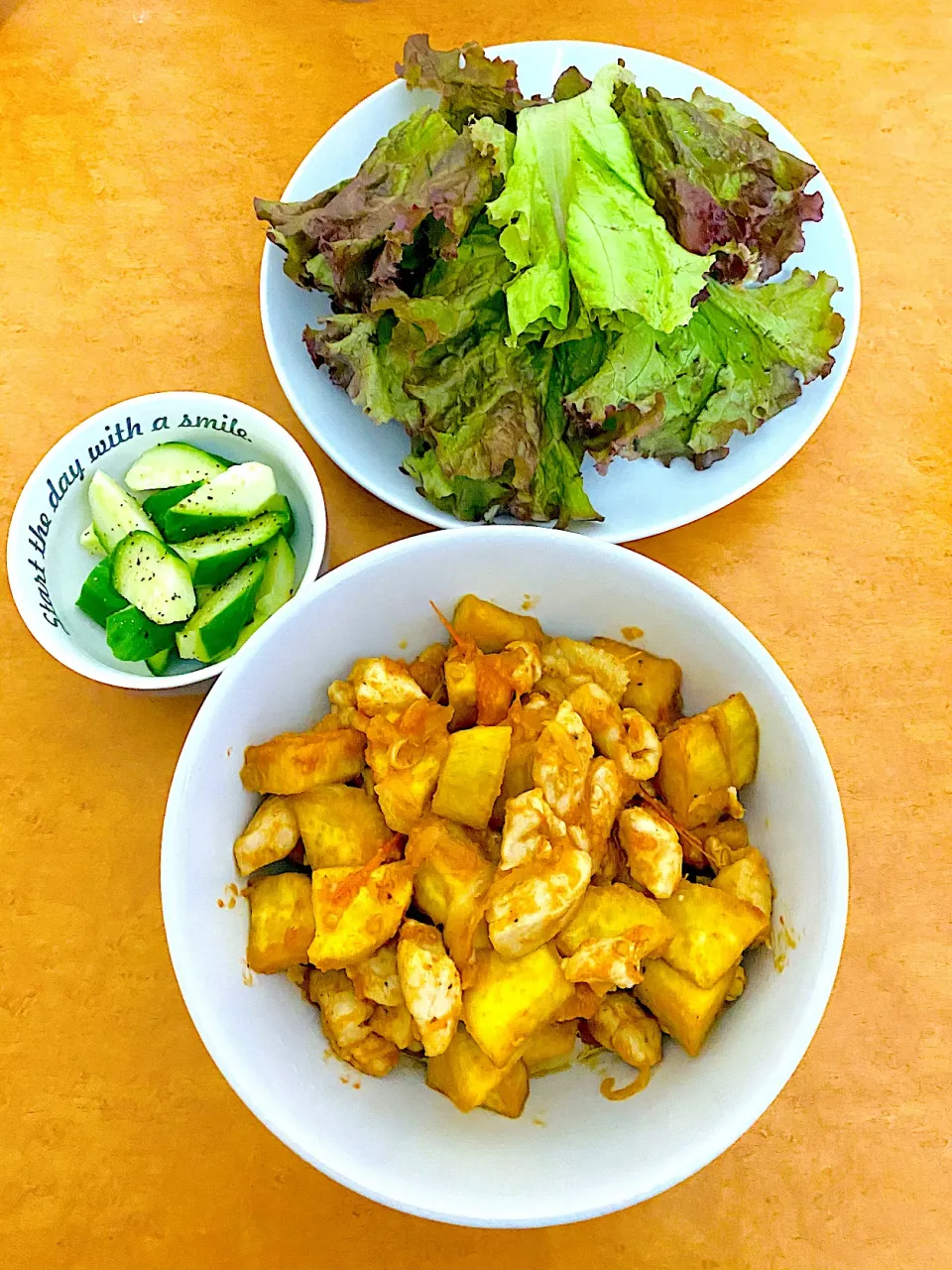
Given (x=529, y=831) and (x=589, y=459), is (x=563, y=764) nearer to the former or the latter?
(x=529, y=831)

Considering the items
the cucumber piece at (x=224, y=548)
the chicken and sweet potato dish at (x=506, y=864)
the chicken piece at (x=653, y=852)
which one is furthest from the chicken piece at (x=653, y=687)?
the cucumber piece at (x=224, y=548)

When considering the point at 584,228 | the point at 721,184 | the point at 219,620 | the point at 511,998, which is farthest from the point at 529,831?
the point at 721,184

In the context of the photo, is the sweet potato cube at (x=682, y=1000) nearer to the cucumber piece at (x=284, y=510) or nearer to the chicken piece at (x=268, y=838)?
the chicken piece at (x=268, y=838)

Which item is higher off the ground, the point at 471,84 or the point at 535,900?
the point at 471,84

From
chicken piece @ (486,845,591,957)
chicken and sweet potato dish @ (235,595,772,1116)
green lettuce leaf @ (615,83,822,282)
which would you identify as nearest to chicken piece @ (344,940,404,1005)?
chicken and sweet potato dish @ (235,595,772,1116)

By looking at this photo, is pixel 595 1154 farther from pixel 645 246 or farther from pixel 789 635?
pixel 645 246

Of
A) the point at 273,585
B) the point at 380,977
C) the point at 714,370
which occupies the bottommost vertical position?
the point at 380,977

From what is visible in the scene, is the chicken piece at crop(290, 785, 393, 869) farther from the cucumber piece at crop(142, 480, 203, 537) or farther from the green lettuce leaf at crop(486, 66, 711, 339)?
the green lettuce leaf at crop(486, 66, 711, 339)
